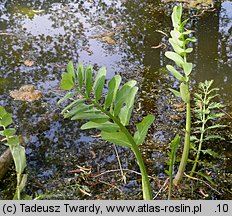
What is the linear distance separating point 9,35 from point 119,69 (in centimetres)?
119

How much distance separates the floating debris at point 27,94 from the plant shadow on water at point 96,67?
44 mm

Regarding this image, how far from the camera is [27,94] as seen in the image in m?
3.07

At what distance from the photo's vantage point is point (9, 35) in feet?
12.8

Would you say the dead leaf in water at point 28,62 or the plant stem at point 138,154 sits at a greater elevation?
the dead leaf in water at point 28,62

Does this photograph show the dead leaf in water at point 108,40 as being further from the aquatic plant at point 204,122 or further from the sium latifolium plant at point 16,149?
the sium latifolium plant at point 16,149

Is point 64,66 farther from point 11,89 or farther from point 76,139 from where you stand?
point 76,139

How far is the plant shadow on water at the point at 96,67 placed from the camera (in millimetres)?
2309

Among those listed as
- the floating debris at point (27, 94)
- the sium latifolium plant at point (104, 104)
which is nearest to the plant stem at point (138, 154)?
the sium latifolium plant at point (104, 104)

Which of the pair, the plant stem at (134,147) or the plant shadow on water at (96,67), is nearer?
the plant stem at (134,147)

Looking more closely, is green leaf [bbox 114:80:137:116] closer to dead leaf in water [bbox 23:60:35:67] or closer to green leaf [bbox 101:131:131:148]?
green leaf [bbox 101:131:131:148]

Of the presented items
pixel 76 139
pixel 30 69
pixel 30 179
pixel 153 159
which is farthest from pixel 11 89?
pixel 153 159

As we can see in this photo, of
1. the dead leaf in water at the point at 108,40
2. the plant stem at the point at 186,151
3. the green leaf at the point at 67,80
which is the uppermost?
the dead leaf in water at the point at 108,40

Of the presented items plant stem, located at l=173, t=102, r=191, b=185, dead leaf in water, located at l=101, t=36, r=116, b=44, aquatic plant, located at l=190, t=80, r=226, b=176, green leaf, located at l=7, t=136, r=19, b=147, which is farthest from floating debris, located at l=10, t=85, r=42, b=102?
plant stem, located at l=173, t=102, r=191, b=185

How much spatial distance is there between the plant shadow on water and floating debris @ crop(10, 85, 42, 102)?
4 centimetres
